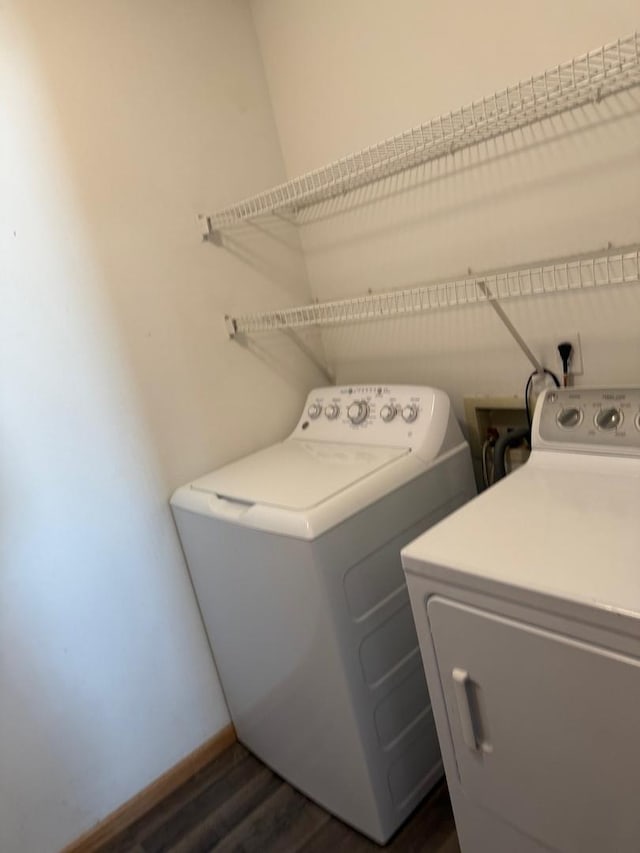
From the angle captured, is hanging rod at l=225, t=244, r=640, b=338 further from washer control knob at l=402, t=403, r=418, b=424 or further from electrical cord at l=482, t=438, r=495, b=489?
electrical cord at l=482, t=438, r=495, b=489

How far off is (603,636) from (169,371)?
1305mm

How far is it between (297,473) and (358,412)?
0.31 m

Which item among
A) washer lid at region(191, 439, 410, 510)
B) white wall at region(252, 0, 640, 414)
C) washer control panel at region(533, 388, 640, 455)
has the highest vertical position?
white wall at region(252, 0, 640, 414)

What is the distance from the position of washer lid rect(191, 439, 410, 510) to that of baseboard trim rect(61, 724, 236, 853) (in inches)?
34.3

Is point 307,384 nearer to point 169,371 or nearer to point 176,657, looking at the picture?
point 169,371

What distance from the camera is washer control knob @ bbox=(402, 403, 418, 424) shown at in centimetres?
162

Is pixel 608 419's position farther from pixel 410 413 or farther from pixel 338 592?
pixel 338 592

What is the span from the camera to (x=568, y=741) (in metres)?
0.92

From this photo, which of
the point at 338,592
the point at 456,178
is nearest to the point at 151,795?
the point at 338,592

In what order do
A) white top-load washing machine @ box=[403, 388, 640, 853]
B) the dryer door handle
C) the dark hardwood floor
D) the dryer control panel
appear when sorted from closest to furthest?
1. white top-load washing machine @ box=[403, 388, 640, 853]
2. the dryer door handle
3. the dark hardwood floor
4. the dryer control panel

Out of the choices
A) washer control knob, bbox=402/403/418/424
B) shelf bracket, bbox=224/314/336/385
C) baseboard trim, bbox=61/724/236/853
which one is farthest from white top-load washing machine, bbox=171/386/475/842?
shelf bracket, bbox=224/314/336/385

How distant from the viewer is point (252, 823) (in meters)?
1.61

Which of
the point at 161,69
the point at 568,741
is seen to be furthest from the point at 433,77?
the point at 568,741

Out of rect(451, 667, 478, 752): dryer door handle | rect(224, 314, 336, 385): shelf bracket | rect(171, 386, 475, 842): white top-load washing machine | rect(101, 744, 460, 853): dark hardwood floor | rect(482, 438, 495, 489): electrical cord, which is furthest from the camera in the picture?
rect(224, 314, 336, 385): shelf bracket
